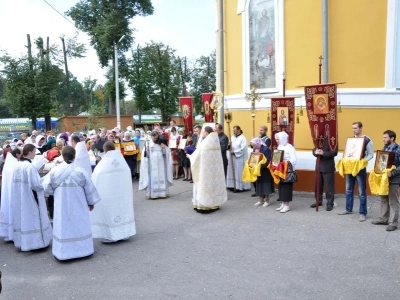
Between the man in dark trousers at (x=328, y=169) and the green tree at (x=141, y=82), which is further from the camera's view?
the green tree at (x=141, y=82)

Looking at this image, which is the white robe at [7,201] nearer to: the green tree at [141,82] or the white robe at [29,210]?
the white robe at [29,210]

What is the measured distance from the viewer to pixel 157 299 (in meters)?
5.08

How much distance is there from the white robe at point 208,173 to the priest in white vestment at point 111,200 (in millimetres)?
2208

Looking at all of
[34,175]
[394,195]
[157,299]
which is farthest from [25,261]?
[394,195]

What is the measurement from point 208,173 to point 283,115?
283 cm

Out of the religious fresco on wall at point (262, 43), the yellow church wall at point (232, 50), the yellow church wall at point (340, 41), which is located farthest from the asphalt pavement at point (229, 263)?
the yellow church wall at point (232, 50)

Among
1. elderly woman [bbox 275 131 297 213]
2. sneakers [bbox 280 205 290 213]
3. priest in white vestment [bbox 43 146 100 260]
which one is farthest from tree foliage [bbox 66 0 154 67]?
priest in white vestment [bbox 43 146 100 260]

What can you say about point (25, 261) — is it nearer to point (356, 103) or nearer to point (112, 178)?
point (112, 178)

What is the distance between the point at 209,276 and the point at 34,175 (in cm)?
324

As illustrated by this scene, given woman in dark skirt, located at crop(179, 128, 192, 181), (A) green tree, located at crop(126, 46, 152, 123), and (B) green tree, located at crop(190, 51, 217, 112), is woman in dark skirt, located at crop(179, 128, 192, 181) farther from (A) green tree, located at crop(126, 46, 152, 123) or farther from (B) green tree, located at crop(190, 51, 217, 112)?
(B) green tree, located at crop(190, 51, 217, 112)

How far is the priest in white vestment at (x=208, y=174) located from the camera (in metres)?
9.18

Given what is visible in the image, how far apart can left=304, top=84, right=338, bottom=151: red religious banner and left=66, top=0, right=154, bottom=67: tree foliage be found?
25.8m

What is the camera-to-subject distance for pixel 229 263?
6180 mm

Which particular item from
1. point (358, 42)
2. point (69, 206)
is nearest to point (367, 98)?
point (358, 42)
